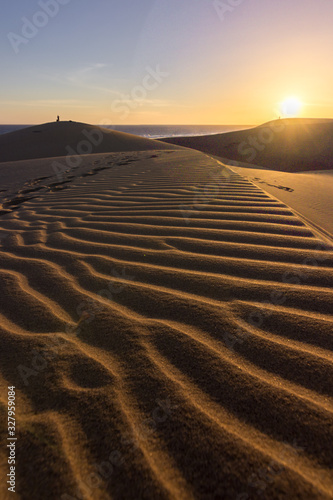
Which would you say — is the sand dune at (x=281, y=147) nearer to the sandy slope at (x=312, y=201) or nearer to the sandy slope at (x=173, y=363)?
the sandy slope at (x=312, y=201)

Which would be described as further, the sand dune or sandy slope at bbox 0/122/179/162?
sandy slope at bbox 0/122/179/162

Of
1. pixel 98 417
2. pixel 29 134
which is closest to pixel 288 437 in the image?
pixel 98 417

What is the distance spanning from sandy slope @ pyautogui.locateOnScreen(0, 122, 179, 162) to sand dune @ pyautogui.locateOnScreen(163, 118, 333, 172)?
512 centimetres

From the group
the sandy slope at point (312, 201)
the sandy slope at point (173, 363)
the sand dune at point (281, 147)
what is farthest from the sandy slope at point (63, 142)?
the sandy slope at point (173, 363)

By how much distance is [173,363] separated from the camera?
3.60 ft

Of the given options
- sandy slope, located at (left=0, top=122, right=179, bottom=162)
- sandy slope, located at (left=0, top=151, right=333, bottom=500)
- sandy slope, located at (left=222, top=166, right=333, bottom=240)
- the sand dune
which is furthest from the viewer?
sandy slope, located at (left=0, top=122, right=179, bottom=162)

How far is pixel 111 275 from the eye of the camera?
5.92 ft

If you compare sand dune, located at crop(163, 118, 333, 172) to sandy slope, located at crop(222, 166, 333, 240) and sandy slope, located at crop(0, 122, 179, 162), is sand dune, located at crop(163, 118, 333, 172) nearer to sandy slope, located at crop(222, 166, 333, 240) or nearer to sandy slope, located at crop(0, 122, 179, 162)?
sandy slope, located at crop(0, 122, 179, 162)

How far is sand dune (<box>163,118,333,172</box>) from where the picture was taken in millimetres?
14980

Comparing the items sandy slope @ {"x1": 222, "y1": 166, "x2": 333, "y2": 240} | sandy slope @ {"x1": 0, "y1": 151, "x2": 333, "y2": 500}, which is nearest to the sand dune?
sandy slope @ {"x1": 222, "y1": 166, "x2": 333, "y2": 240}

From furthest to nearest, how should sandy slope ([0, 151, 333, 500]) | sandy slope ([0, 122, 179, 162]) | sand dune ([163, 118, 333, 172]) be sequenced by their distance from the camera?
1. sandy slope ([0, 122, 179, 162])
2. sand dune ([163, 118, 333, 172])
3. sandy slope ([0, 151, 333, 500])

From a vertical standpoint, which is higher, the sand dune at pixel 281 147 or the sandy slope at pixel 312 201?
the sand dune at pixel 281 147

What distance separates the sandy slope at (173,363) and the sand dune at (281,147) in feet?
43.5

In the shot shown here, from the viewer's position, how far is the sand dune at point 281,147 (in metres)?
15.0
